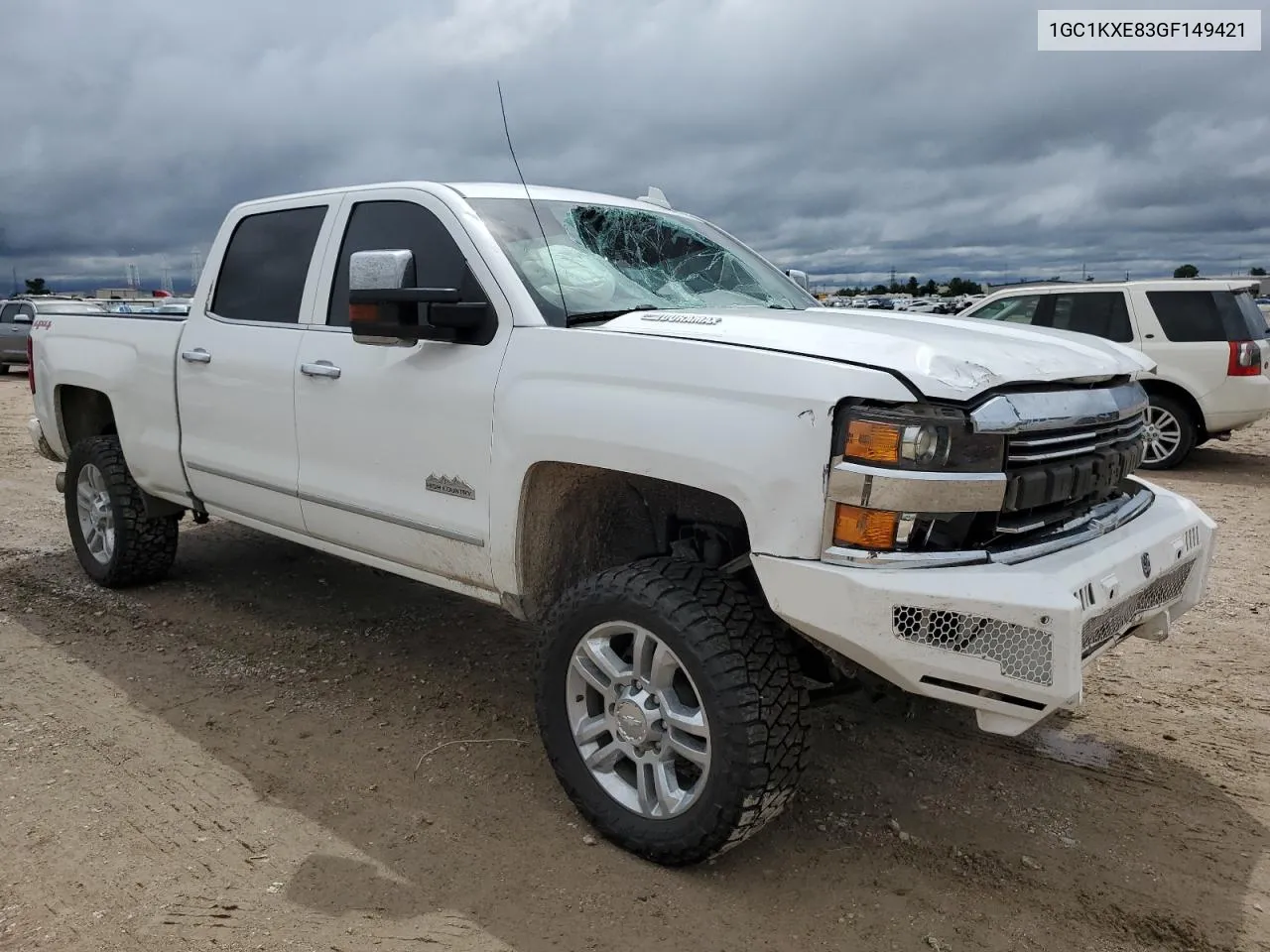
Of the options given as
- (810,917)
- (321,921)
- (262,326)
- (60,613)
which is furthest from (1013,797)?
(60,613)

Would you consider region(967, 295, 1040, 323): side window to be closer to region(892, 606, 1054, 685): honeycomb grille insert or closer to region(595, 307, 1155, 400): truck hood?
region(595, 307, 1155, 400): truck hood

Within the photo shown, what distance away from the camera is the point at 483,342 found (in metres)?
3.34

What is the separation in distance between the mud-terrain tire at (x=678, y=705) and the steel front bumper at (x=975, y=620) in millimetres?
212

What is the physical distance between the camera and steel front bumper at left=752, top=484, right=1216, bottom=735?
93.4 inches

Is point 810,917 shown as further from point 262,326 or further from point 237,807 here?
point 262,326

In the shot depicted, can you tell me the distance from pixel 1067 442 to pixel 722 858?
159 cm

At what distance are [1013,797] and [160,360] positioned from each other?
4234 mm

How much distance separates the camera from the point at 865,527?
252 centimetres

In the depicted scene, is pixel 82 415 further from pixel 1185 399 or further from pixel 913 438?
pixel 1185 399

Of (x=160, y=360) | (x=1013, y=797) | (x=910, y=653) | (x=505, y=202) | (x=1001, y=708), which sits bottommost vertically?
(x=1013, y=797)

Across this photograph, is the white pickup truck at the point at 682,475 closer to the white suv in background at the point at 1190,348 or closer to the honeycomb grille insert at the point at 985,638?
the honeycomb grille insert at the point at 985,638

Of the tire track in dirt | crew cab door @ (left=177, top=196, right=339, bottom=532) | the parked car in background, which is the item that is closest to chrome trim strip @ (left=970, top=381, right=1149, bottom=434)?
the tire track in dirt

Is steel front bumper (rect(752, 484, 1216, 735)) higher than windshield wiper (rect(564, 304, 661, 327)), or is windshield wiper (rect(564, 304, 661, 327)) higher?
windshield wiper (rect(564, 304, 661, 327))

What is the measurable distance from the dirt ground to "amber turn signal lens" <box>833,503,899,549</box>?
1.07 meters
